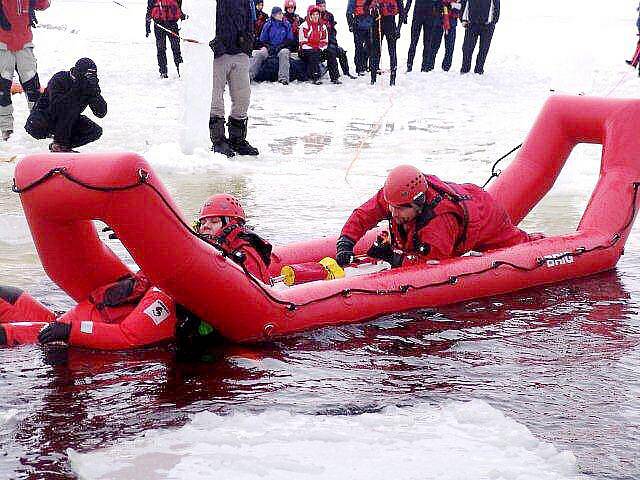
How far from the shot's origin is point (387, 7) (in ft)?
47.9

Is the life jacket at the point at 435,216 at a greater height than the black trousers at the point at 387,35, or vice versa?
the black trousers at the point at 387,35

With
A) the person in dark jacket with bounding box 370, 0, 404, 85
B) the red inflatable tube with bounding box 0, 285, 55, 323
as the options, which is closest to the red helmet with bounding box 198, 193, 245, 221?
the red inflatable tube with bounding box 0, 285, 55, 323

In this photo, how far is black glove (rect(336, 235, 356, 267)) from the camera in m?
5.81

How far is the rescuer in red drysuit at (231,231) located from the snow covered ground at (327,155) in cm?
132

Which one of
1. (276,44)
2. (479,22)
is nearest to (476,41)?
(479,22)

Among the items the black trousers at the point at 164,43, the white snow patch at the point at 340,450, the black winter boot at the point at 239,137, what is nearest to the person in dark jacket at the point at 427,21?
the black trousers at the point at 164,43

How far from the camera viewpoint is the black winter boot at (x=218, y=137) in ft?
32.3

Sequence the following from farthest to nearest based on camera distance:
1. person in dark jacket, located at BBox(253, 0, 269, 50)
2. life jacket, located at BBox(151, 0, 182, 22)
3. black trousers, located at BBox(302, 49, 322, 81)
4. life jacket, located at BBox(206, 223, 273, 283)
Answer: person in dark jacket, located at BBox(253, 0, 269, 50), black trousers, located at BBox(302, 49, 322, 81), life jacket, located at BBox(151, 0, 182, 22), life jacket, located at BBox(206, 223, 273, 283)

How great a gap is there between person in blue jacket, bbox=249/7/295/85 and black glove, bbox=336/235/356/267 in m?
9.46

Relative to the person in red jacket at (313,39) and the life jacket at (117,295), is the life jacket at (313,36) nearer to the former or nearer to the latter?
the person in red jacket at (313,39)

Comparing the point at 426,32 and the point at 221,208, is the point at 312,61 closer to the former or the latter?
the point at 426,32

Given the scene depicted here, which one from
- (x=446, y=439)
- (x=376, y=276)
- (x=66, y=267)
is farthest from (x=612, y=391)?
(x=66, y=267)

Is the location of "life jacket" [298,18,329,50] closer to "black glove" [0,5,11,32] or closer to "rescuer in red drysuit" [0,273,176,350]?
"black glove" [0,5,11,32]

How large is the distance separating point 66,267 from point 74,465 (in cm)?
159
